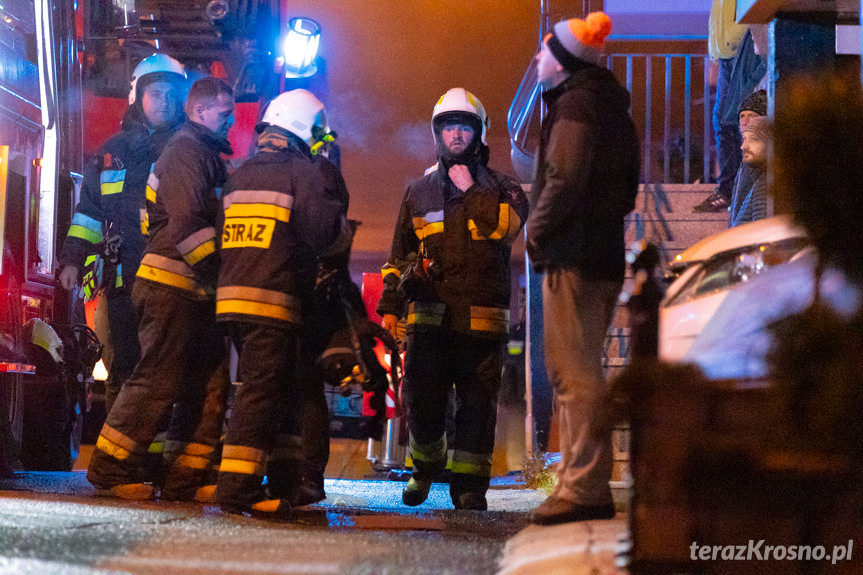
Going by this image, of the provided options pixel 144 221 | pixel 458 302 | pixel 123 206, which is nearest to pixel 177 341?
pixel 144 221

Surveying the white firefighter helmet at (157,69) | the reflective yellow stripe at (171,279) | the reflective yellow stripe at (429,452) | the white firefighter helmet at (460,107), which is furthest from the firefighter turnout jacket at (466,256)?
the white firefighter helmet at (157,69)

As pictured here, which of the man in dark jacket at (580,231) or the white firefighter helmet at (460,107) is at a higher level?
the white firefighter helmet at (460,107)

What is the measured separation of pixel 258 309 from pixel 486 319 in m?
1.40

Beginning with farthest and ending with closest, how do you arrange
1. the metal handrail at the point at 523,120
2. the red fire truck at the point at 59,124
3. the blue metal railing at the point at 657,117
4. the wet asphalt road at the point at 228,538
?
the blue metal railing at the point at 657,117 → the metal handrail at the point at 523,120 → the red fire truck at the point at 59,124 → the wet asphalt road at the point at 228,538

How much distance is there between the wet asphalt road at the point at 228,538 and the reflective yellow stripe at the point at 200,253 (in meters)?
1.18

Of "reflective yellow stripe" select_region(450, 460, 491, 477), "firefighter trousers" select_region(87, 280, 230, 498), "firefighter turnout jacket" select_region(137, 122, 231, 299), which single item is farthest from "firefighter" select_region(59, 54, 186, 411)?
"reflective yellow stripe" select_region(450, 460, 491, 477)

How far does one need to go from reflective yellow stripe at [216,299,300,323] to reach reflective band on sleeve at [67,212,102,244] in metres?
1.66

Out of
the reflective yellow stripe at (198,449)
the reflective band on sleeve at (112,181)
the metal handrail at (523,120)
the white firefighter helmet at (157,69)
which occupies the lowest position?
the reflective yellow stripe at (198,449)

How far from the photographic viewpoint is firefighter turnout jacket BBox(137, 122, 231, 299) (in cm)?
505

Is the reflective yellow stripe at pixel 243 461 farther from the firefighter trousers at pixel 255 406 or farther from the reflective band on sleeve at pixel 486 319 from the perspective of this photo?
the reflective band on sleeve at pixel 486 319

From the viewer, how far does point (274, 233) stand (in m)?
4.74

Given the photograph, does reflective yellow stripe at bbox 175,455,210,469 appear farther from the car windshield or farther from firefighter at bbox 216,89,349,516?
the car windshield

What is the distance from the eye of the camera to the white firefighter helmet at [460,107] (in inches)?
226

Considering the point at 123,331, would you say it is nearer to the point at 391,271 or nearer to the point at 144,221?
the point at 144,221
